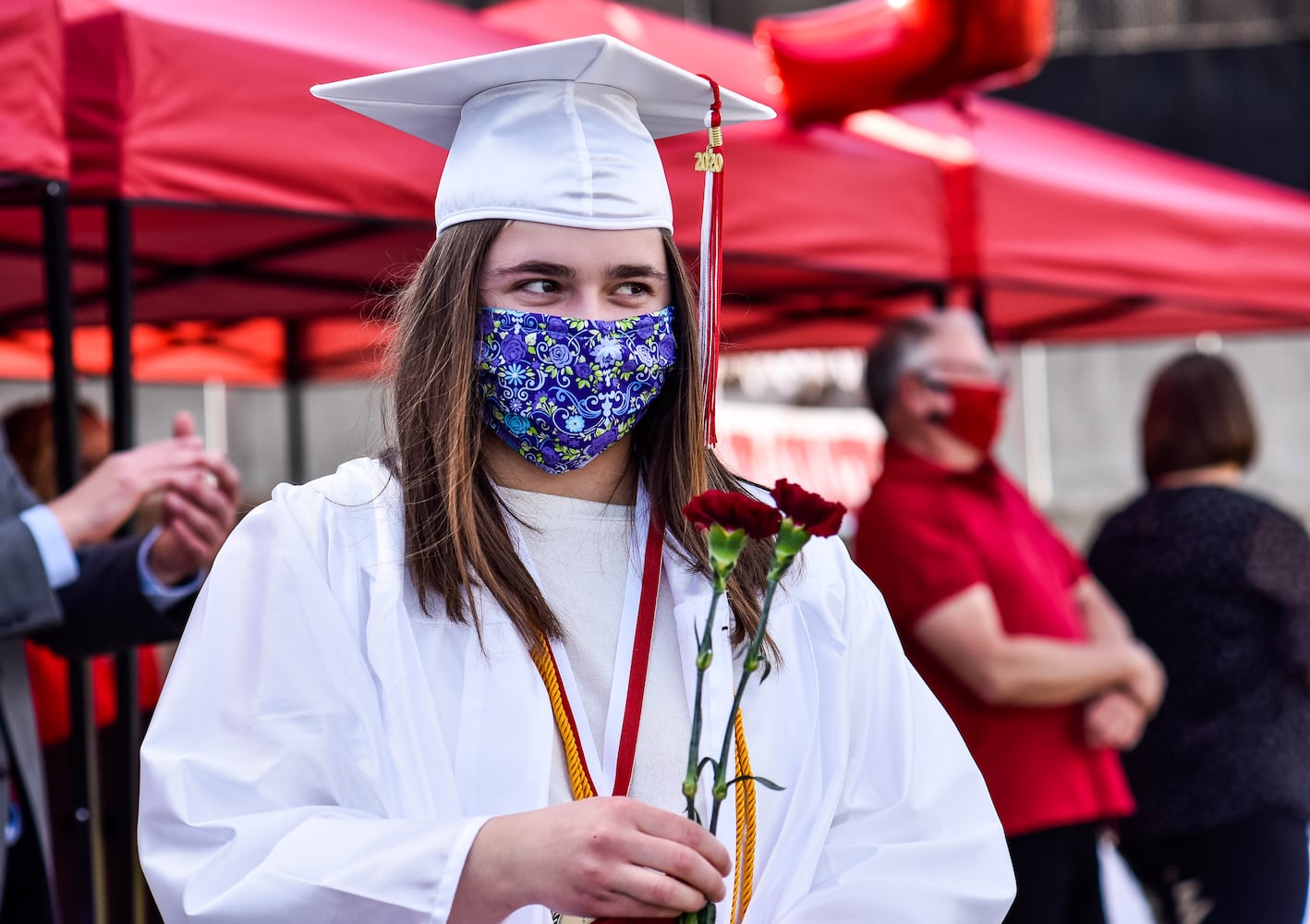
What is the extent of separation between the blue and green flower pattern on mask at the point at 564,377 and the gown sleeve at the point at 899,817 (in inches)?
13.2

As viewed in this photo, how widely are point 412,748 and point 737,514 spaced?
429mm

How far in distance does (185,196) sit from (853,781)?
171 centimetres

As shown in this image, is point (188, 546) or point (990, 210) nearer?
point (188, 546)

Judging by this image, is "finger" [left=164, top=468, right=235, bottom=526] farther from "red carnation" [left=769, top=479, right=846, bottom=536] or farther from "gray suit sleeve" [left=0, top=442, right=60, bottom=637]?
"red carnation" [left=769, top=479, right=846, bottom=536]

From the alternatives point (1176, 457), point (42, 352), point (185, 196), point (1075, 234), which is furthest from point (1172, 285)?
point (42, 352)

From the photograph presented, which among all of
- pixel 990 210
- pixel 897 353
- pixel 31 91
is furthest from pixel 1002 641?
pixel 31 91

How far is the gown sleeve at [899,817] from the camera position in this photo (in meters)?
1.54

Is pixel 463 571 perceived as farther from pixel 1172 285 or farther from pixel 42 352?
pixel 42 352

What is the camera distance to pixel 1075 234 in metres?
4.25

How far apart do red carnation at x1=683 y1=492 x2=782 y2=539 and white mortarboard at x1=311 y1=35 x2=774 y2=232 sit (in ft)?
1.51

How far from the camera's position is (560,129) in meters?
1.68

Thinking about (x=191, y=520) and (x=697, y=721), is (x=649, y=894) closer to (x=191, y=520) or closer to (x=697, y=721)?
(x=697, y=721)

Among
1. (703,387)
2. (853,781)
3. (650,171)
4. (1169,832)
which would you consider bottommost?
(1169,832)

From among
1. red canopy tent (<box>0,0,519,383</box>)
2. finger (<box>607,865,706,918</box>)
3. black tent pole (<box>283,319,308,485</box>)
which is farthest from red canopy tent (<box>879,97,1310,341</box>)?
black tent pole (<box>283,319,308,485</box>)
